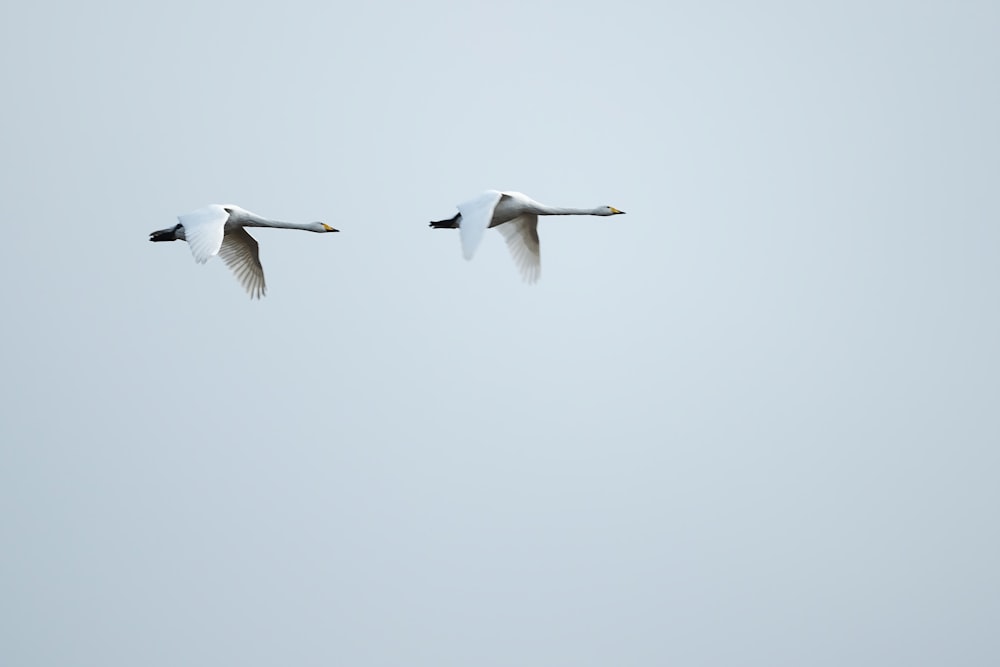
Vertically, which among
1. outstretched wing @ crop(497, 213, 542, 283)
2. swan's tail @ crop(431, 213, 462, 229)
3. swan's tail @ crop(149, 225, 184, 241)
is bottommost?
outstretched wing @ crop(497, 213, 542, 283)

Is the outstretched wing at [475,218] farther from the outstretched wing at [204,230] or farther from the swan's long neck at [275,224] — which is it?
the outstretched wing at [204,230]

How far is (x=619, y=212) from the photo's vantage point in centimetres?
3706

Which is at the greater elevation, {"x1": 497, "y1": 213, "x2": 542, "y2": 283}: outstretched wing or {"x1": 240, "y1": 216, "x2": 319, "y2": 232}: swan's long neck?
{"x1": 240, "y1": 216, "x2": 319, "y2": 232}: swan's long neck

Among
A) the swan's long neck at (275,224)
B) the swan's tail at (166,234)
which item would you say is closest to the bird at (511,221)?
the swan's long neck at (275,224)

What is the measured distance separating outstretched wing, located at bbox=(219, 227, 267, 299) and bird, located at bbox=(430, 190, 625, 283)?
410 centimetres

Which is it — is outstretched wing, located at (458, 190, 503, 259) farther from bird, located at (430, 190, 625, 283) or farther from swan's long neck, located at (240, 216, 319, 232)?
swan's long neck, located at (240, 216, 319, 232)

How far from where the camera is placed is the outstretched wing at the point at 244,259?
3681 cm

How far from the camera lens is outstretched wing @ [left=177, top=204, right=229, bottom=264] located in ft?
96.6

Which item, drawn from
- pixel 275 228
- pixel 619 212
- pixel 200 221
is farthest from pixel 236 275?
pixel 619 212

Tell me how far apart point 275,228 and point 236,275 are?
2.09 meters

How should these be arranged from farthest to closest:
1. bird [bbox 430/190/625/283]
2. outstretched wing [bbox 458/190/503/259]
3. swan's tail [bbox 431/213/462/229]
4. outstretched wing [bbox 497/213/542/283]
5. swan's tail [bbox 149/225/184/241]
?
outstretched wing [bbox 497/213/542/283] → swan's tail [bbox 431/213/462/229] → swan's tail [bbox 149/225/184/241] → bird [bbox 430/190/625/283] → outstretched wing [bbox 458/190/503/259]

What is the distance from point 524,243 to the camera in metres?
39.6

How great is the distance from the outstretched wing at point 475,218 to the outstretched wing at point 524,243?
4574 mm

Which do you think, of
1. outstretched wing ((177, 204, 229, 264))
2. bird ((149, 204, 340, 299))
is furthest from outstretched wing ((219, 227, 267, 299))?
outstretched wing ((177, 204, 229, 264))
